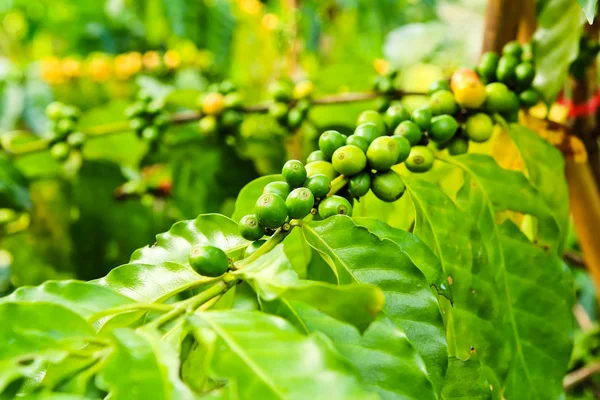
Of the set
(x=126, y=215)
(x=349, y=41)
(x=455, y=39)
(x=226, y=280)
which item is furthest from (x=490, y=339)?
(x=349, y=41)

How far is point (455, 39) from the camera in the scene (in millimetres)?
2076

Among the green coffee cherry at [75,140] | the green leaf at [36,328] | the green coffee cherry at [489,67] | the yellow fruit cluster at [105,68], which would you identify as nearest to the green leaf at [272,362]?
the green leaf at [36,328]

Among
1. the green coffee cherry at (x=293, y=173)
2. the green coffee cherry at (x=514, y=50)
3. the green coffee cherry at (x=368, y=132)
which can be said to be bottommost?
the green coffee cherry at (x=293, y=173)

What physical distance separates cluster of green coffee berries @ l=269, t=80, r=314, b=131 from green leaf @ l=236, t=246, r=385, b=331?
89 centimetres

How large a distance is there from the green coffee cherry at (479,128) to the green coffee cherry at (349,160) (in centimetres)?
30

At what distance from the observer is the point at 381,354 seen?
1.67 ft

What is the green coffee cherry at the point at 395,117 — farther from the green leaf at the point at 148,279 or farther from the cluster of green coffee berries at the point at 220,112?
the cluster of green coffee berries at the point at 220,112

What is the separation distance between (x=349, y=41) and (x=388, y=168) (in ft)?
8.14

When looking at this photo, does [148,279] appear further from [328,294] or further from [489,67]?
[489,67]

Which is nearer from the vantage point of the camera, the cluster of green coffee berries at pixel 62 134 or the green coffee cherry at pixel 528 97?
the green coffee cherry at pixel 528 97

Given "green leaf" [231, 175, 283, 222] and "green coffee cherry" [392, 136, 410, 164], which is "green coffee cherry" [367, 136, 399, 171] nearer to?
"green coffee cherry" [392, 136, 410, 164]

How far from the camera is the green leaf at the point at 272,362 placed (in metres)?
0.40

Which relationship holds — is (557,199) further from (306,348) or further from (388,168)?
(306,348)

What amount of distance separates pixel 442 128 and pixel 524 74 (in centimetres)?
25
